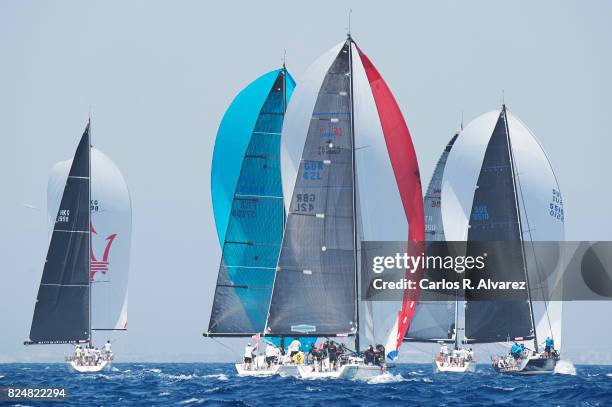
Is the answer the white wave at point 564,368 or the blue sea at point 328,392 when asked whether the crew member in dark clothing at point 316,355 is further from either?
the white wave at point 564,368

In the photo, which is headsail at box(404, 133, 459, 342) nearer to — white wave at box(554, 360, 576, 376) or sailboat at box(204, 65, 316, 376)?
white wave at box(554, 360, 576, 376)

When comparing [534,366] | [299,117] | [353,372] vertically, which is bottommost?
[353,372]

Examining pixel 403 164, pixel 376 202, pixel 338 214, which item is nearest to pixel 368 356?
pixel 338 214

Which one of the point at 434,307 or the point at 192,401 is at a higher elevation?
the point at 434,307

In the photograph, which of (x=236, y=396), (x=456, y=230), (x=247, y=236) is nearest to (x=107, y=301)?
(x=247, y=236)

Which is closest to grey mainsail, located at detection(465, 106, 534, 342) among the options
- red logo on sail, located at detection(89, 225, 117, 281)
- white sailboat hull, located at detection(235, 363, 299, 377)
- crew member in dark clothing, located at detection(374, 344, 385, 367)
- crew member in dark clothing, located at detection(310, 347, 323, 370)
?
white sailboat hull, located at detection(235, 363, 299, 377)

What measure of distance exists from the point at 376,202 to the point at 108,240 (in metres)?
25.1

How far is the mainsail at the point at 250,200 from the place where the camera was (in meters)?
53.7

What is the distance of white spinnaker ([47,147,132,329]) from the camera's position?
211 feet

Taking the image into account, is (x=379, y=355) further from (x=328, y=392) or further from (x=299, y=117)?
(x=299, y=117)

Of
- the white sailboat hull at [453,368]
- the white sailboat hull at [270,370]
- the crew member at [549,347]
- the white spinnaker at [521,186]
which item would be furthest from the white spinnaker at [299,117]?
the white sailboat hull at [453,368]

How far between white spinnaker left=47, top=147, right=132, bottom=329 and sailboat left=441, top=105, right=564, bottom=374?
18423 millimetres

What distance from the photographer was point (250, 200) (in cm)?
5378

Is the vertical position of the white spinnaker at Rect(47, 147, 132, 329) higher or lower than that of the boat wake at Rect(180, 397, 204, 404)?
higher
